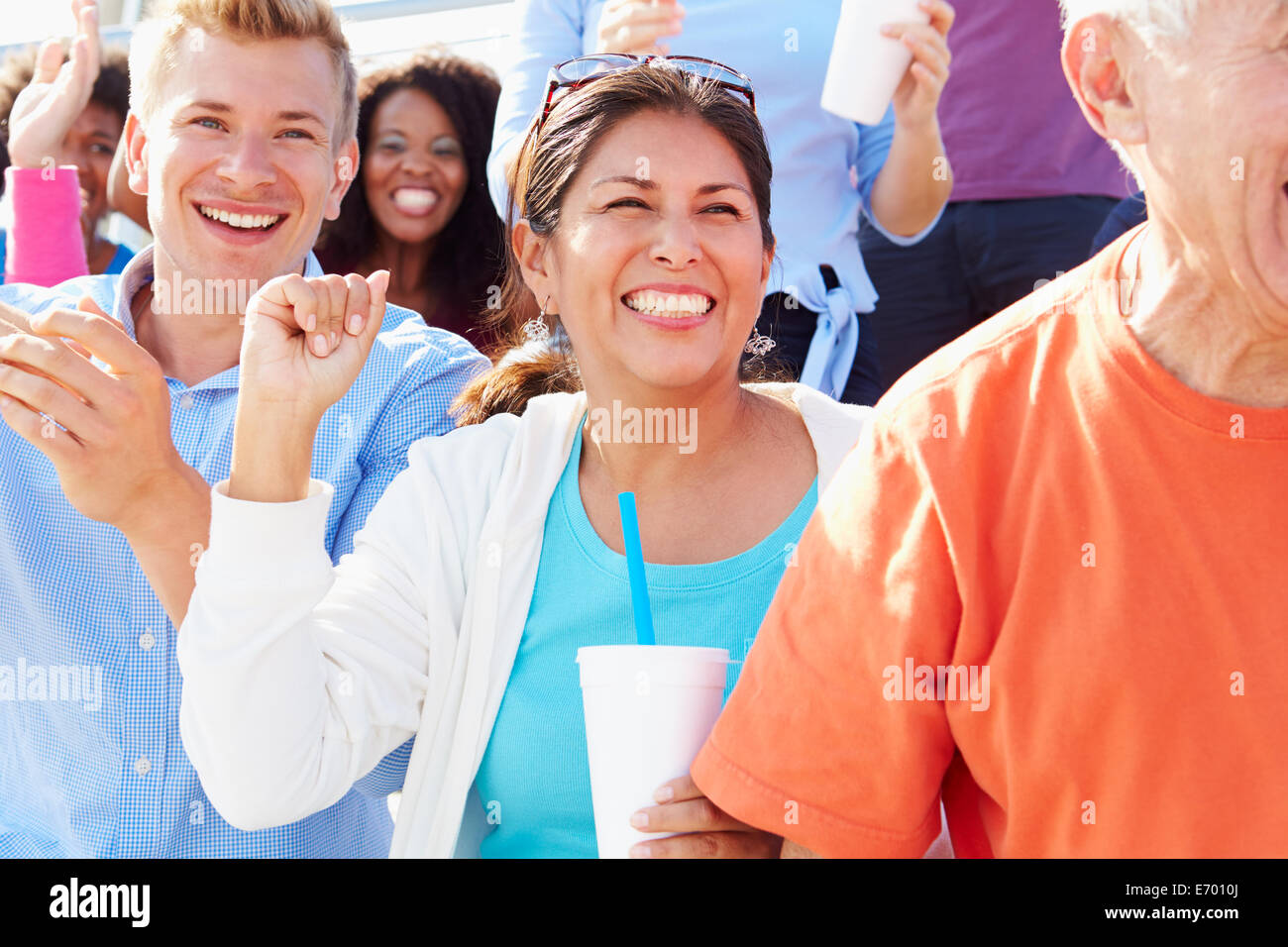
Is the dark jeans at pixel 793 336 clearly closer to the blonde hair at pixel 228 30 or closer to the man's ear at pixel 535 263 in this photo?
the man's ear at pixel 535 263

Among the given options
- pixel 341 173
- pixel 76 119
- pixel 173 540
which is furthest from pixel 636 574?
pixel 76 119

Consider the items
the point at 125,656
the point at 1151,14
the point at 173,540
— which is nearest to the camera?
the point at 1151,14

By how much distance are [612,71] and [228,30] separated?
0.84 meters

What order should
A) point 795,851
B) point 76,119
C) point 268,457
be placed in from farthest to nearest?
1. point 76,119
2. point 268,457
3. point 795,851

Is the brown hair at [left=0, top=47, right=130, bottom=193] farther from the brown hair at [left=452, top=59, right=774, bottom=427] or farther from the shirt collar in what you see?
the brown hair at [left=452, top=59, right=774, bottom=427]

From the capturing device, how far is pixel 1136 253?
1.43m

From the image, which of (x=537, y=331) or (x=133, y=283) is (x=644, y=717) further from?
(x=133, y=283)

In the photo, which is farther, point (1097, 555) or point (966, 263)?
point (966, 263)

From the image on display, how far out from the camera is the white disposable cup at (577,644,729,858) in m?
1.51

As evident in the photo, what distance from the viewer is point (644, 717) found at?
1.52 meters

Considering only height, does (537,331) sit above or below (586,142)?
below

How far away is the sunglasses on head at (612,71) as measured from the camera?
85.3 inches

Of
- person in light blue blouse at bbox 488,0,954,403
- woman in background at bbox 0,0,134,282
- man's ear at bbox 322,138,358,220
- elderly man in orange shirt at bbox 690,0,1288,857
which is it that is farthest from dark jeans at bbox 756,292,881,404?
woman in background at bbox 0,0,134,282

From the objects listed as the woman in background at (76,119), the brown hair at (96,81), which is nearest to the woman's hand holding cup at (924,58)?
the woman in background at (76,119)
